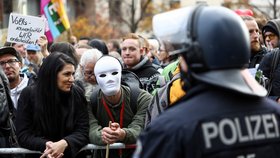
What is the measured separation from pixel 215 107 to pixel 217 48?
0.83 feet

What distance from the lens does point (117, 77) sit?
649 centimetres

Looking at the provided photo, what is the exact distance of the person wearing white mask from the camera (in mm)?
6418

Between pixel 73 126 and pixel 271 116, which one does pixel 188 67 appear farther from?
pixel 73 126

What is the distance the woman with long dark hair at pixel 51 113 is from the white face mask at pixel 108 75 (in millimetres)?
343

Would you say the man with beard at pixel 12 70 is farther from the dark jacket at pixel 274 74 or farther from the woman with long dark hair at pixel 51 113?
the dark jacket at pixel 274 74

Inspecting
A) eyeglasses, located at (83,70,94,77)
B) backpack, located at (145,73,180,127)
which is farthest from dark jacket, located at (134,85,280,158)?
eyeglasses, located at (83,70,94,77)

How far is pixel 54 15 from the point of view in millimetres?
12500

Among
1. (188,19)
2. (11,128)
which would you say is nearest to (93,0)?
(11,128)

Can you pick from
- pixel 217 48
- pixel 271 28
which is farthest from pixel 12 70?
pixel 217 48

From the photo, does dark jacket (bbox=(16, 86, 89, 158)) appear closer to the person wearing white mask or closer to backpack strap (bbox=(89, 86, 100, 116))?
the person wearing white mask

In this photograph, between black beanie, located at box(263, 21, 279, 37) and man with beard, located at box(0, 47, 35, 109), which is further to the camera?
black beanie, located at box(263, 21, 279, 37)

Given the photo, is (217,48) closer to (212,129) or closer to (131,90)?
(212,129)

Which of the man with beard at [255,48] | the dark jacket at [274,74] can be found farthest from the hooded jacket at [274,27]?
the dark jacket at [274,74]

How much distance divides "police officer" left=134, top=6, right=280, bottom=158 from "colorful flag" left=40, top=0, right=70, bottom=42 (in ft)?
31.0
